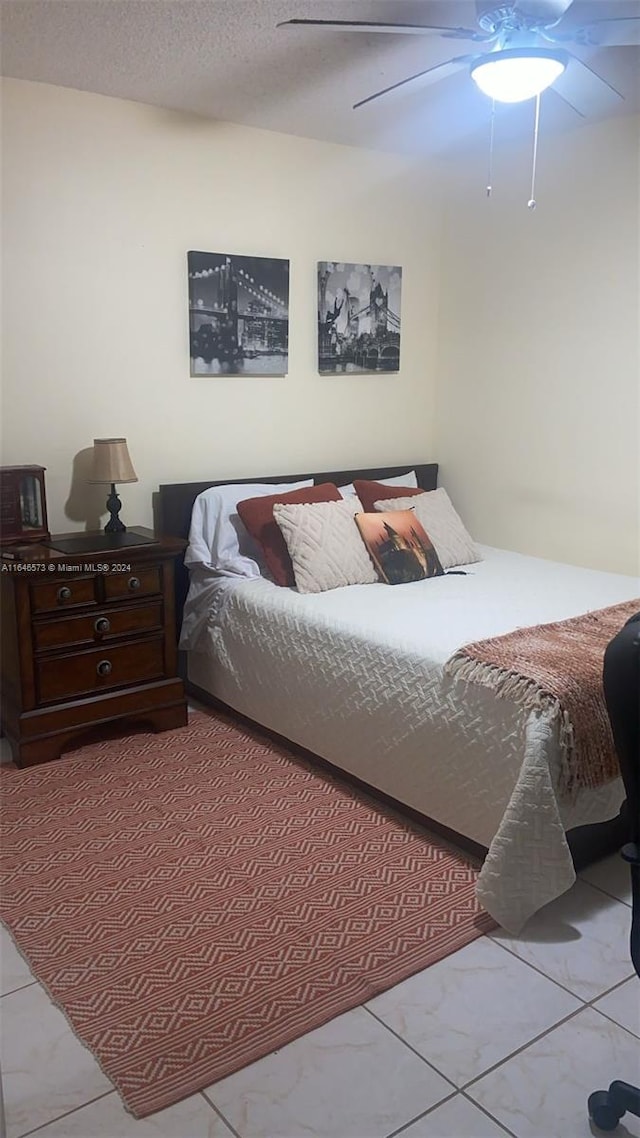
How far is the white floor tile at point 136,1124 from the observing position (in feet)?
5.15

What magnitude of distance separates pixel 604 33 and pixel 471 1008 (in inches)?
102

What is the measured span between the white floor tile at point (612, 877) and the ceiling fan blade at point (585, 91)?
8.14 ft

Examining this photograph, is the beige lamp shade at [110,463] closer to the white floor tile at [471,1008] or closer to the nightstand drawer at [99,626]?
the nightstand drawer at [99,626]

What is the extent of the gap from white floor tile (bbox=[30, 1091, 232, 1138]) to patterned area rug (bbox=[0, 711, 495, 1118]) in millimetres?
27

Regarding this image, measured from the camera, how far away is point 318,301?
3.91 m

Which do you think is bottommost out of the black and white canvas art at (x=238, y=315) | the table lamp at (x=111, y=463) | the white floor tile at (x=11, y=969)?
the white floor tile at (x=11, y=969)

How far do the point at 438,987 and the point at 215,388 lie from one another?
8.46 feet

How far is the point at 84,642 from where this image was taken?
10.1ft

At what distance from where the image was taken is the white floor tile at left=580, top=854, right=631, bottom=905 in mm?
2307

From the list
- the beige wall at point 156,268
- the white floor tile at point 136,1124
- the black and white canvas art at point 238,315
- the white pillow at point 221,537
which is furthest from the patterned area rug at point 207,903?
the black and white canvas art at point 238,315

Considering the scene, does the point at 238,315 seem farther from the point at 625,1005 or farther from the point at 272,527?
the point at 625,1005

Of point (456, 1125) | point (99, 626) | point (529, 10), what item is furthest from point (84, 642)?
point (529, 10)

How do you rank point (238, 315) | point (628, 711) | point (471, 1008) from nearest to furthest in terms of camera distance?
point (628, 711)
point (471, 1008)
point (238, 315)

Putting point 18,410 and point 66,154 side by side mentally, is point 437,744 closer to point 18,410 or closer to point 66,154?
point 18,410
